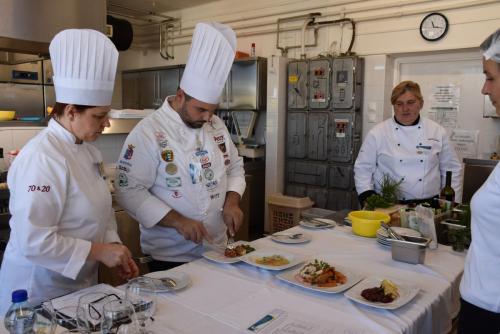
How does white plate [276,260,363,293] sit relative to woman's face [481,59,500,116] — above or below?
below

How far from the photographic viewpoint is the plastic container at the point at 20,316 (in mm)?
1164

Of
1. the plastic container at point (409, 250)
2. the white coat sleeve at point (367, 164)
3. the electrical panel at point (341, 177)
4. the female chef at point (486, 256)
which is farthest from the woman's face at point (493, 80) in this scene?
the electrical panel at point (341, 177)

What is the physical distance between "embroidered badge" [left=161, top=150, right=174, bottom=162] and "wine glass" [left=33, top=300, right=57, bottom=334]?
898mm

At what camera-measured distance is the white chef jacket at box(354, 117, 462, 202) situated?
3207 mm

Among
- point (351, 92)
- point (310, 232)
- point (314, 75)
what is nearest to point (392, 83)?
point (351, 92)

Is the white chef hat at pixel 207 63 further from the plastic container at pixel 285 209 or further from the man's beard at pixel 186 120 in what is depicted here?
the plastic container at pixel 285 209

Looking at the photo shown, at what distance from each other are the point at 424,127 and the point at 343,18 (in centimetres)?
239

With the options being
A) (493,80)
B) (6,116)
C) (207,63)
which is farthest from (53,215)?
(6,116)

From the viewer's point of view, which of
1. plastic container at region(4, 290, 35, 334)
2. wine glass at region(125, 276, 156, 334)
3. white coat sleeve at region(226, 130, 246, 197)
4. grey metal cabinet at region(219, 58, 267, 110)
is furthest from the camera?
grey metal cabinet at region(219, 58, 267, 110)

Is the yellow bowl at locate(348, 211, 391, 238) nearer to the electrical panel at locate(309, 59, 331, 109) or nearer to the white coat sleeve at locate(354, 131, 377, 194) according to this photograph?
the white coat sleeve at locate(354, 131, 377, 194)

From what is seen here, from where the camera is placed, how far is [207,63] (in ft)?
7.20

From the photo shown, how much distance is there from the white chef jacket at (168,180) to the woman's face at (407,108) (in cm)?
167

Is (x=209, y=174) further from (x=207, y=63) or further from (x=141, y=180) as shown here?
(x=207, y=63)

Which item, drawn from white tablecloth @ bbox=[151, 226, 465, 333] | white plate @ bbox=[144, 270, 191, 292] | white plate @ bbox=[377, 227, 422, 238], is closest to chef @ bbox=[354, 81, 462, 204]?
white plate @ bbox=[377, 227, 422, 238]
